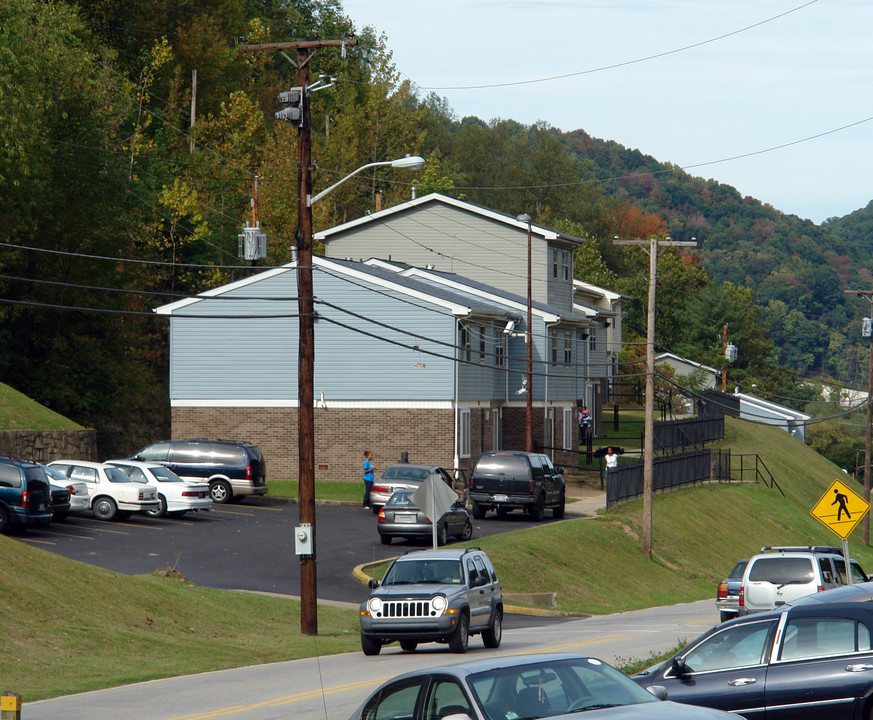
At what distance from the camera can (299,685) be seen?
16.2 m

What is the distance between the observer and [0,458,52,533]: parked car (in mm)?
29984

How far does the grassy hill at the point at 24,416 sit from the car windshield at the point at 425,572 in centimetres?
2584

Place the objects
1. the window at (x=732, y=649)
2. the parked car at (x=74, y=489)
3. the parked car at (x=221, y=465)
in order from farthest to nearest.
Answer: the parked car at (x=221, y=465)
the parked car at (x=74, y=489)
the window at (x=732, y=649)

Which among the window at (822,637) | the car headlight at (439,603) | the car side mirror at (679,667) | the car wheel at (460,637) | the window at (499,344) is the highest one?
the window at (499,344)

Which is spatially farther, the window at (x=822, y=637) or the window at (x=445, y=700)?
the window at (x=822, y=637)

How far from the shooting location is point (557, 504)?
39.8 m

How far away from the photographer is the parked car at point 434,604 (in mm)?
18875

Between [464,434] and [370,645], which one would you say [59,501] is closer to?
[370,645]

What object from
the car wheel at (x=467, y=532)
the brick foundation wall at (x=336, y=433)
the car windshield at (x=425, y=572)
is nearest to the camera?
the car windshield at (x=425, y=572)

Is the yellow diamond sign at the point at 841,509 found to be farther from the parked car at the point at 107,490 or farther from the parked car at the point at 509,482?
the parked car at the point at 107,490

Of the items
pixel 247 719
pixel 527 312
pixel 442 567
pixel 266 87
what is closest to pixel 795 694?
pixel 247 719

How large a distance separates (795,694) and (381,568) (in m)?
19.6

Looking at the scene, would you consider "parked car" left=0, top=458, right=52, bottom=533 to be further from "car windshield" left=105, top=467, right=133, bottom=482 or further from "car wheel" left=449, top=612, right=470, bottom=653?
"car wheel" left=449, top=612, right=470, bottom=653

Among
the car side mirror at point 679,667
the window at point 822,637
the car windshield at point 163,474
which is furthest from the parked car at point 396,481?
the window at point 822,637
